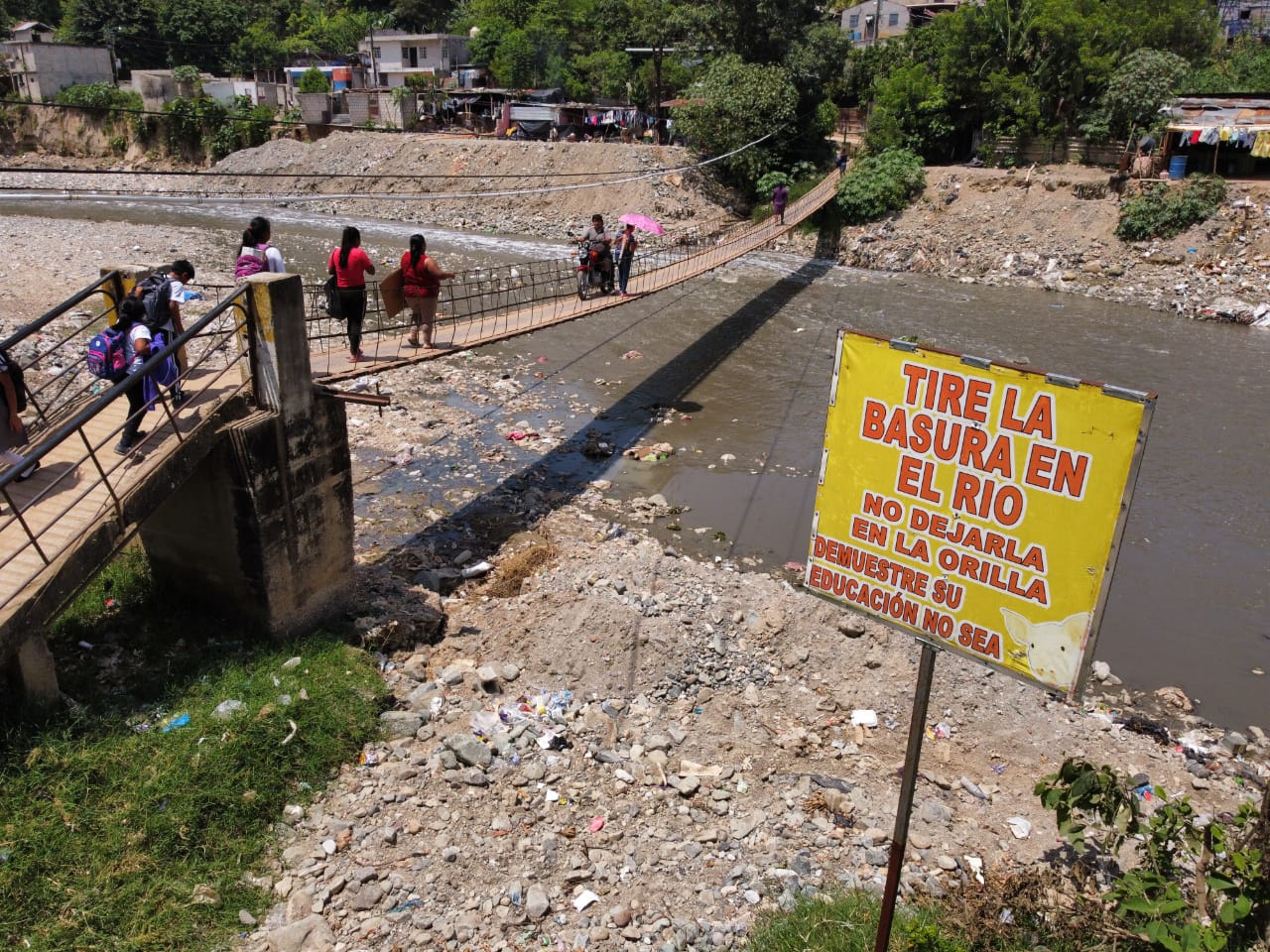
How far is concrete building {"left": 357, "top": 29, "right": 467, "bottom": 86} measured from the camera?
45.8 m

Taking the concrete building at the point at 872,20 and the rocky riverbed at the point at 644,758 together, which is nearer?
the rocky riverbed at the point at 644,758

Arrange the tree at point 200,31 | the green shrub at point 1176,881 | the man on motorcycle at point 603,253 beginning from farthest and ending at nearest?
the tree at point 200,31
the man on motorcycle at point 603,253
the green shrub at point 1176,881

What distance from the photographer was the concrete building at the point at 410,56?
45.8 meters

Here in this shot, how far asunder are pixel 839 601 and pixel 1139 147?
925 inches

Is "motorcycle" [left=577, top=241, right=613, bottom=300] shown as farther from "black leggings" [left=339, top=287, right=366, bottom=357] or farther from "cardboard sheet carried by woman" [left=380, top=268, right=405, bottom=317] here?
"black leggings" [left=339, top=287, right=366, bottom=357]

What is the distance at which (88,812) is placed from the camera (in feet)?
14.1

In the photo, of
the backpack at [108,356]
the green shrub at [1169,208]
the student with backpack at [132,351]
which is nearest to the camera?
the student with backpack at [132,351]

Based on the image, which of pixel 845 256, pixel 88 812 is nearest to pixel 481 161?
pixel 845 256

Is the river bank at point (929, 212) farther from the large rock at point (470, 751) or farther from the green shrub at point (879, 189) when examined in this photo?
the large rock at point (470, 751)

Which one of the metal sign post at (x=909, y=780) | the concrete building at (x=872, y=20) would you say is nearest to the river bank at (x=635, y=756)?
the metal sign post at (x=909, y=780)

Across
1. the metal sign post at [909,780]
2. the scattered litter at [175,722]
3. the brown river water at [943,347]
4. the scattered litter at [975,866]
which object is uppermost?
the metal sign post at [909,780]

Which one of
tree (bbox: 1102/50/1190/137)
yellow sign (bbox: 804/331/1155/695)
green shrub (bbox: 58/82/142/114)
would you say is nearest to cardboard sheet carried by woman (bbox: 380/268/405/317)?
yellow sign (bbox: 804/331/1155/695)

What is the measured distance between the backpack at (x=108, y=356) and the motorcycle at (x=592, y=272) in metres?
6.20

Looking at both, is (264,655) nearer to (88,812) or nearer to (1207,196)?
(88,812)
